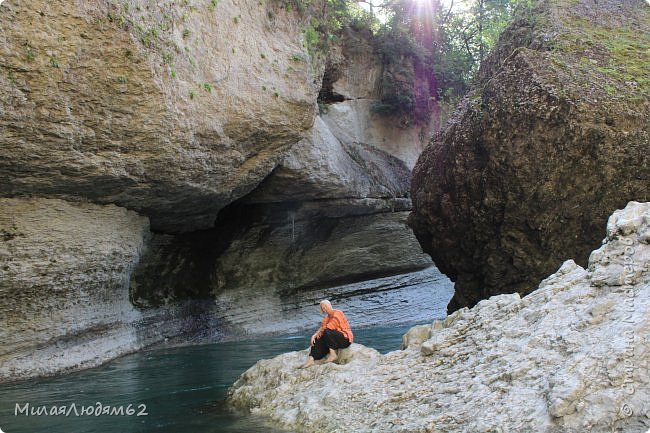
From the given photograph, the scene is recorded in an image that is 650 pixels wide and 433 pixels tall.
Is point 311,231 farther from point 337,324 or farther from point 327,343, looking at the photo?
point 327,343

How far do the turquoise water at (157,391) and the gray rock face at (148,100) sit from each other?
269 centimetres

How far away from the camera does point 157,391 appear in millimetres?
7863

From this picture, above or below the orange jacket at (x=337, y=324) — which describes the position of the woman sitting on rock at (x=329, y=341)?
below

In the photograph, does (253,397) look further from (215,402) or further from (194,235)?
(194,235)

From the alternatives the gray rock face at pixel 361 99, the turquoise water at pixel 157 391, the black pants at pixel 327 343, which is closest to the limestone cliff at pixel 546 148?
the turquoise water at pixel 157 391

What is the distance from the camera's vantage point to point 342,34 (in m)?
18.0

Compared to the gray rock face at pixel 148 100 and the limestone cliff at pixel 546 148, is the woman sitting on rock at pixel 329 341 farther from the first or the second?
the gray rock face at pixel 148 100

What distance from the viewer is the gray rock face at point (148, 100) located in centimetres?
714

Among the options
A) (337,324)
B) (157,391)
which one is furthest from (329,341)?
(157,391)

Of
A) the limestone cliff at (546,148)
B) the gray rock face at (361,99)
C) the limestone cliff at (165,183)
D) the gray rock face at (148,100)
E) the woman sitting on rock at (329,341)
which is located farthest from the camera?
the gray rock face at (361,99)

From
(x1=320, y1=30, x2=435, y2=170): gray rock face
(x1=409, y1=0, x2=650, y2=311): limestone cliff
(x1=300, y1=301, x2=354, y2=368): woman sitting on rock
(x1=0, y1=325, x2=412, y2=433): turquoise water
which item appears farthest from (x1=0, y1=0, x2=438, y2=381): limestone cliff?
(x1=300, y1=301, x2=354, y2=368): woman sitting on rock

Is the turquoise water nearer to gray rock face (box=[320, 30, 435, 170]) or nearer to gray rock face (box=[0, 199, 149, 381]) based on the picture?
gray rock face (box=[0, 199, 149, 381])

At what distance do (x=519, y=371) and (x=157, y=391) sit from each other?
4.98 meters

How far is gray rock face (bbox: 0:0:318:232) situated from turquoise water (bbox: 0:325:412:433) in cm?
269
